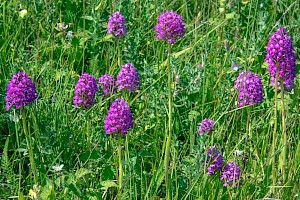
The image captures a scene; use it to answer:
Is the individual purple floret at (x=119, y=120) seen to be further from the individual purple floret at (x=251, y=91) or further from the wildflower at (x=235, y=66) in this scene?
the wildflower at (x=235, y=66)

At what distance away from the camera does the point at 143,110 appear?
10.0ft

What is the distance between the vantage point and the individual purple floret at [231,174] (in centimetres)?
238

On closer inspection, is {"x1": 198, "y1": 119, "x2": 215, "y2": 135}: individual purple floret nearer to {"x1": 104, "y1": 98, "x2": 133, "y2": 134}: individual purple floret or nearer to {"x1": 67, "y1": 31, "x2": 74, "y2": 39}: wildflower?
{"x1": 104, "y1": 98, "x2": 133, "y2": 134}: individual purple floret

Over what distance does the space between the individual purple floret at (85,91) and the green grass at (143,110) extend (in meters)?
0.05

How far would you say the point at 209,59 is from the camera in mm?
3510

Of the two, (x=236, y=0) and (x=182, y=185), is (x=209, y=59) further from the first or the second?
(x=182, y=185)

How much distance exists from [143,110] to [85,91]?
0.54 metres

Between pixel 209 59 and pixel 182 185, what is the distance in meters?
1.19

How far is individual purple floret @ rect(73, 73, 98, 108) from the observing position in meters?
2.56

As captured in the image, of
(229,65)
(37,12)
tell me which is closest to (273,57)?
(229,65)

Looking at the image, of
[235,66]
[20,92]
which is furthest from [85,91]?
[235,66]

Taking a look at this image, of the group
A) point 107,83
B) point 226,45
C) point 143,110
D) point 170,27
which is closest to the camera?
point 170,27

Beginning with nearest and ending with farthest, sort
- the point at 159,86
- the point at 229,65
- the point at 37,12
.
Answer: the point at 159,86 < the point at 229,65 < the point at 37,12

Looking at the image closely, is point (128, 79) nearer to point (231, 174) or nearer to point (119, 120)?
point (119, 120)
